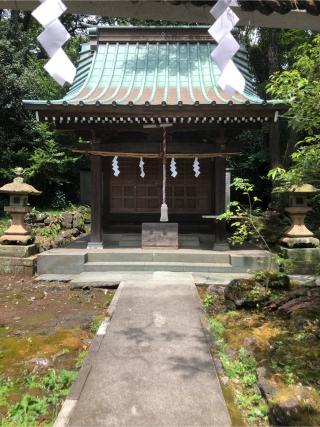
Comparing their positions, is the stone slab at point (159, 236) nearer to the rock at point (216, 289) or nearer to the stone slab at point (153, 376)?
the rock at point (216, 289)

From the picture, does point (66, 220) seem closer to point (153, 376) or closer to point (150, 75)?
point (150, 75)

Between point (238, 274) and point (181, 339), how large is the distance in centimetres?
456

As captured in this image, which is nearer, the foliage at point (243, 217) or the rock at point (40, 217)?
the foliage at point (243, 217)

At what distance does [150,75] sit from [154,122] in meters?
2.73

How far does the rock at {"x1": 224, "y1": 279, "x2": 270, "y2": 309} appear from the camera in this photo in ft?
21.2

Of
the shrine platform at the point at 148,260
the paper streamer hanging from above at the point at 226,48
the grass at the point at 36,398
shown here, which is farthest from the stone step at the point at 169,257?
the paper streamer hanging from above at the point at 226,48

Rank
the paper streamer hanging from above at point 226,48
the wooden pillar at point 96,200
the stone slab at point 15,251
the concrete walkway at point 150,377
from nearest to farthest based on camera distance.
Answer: the paper streamer hanging from above at point 226,48 < the concrete walkway at point 150,377 < the stone slab at point 15,251 < the wooden pillar at point 96,200

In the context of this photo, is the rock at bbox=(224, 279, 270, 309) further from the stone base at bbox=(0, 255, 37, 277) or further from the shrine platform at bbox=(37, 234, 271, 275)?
the stone base at bbox=(0, 255, 37, 277)

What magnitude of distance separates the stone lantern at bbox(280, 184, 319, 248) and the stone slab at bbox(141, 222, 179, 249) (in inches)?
109

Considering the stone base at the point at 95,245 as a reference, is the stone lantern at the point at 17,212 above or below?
above

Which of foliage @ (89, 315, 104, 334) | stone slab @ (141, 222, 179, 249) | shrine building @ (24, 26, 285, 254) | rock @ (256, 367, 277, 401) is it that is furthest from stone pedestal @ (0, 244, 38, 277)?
rock @ (256, 367, 277, 401)

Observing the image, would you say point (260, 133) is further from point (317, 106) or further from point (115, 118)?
point (317, 106)

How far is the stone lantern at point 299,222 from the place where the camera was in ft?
30.5

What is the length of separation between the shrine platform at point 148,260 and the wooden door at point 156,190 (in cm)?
197
